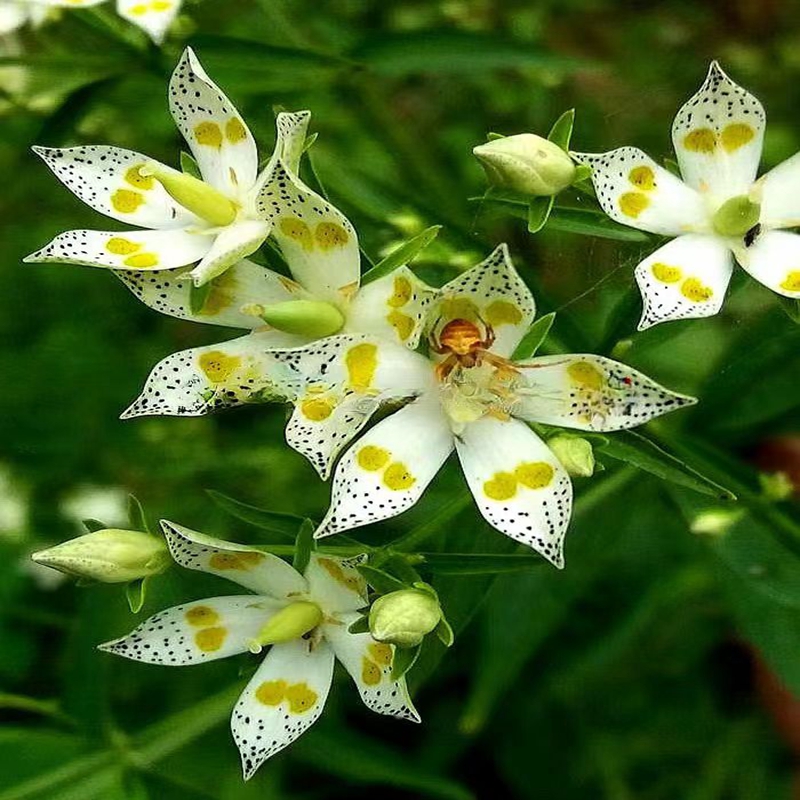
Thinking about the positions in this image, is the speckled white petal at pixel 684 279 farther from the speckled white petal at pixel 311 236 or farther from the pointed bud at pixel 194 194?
the pointed bud at pixel 194 194

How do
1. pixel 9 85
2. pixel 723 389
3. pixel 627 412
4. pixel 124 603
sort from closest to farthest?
pixel 627 412
pixel 723 389
pixel 124 603
pixel 9 85

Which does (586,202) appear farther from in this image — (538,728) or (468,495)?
(538,728)

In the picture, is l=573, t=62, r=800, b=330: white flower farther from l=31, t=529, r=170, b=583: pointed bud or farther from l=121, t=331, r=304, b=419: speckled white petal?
l=31, t=529, r=170, b=583: pointed bud

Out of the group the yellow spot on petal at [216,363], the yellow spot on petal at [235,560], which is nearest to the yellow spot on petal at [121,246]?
the yellow spot on petal at [216,363]

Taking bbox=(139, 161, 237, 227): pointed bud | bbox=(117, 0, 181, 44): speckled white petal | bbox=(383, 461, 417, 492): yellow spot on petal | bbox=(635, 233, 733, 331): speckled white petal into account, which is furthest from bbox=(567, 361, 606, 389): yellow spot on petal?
bbox=(117, 0, 181, 44): speckled white petal

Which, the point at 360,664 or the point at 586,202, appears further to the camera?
the point at 586,202

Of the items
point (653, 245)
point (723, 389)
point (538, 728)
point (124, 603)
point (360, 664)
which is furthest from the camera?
point (538, 728)

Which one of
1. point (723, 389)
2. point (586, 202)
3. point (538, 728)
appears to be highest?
point (586, 202)

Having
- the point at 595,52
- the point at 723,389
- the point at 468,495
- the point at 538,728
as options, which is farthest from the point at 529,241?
the point at 595,52
